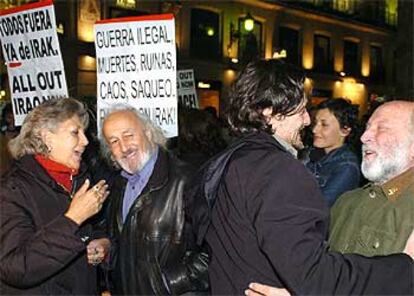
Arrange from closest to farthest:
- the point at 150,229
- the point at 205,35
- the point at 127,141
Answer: the point at 150,229
the point at 127,141
the point at 205,35

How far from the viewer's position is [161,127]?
4.48m

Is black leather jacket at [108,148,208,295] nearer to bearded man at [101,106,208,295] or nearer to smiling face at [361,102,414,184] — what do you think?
bearded man at [101,106,208,295]

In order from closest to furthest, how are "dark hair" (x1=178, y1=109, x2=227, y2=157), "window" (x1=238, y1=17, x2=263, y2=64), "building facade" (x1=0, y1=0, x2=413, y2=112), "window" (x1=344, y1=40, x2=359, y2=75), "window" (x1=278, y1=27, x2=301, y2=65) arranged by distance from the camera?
"dark hair" (x1=178, y1=109, x2=227, y2=157)
"building facade" (x1=0, y1=0, x2=413, y2=112)
"window" (x1=238, y1=17, x2=263, y2=64)
"window" (x1=278, y1=27, x2=301, y2=65)
"window" (x1=344, y1=40, x2=359, y2=75)

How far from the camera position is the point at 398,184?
2943mm

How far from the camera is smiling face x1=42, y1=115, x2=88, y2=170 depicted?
3602 mm

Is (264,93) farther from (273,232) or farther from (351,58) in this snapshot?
(351,58)

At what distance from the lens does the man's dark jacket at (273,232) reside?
2107mm

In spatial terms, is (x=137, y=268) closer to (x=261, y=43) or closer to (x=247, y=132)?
(x=247, y=132)

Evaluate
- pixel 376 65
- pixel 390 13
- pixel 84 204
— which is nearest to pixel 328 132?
pixel 84 204

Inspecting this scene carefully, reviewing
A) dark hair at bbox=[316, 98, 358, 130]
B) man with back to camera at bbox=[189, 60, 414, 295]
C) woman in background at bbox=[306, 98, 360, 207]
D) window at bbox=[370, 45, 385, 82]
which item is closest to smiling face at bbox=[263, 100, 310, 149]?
man with back to camera at bbox=[189, 60, 414, 295]

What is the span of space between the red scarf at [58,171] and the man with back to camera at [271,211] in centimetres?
121

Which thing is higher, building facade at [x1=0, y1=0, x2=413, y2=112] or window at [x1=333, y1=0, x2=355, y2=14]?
window at [x1=333, y1=0, x2=355, y2=14]

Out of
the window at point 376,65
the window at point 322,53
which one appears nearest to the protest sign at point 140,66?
the window at point 322,53

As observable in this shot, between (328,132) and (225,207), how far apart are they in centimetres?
292
